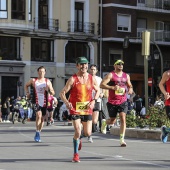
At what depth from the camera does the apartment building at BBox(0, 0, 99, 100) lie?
48000 millimetres

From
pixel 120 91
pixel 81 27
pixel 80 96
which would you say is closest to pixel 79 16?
pixel 81 27

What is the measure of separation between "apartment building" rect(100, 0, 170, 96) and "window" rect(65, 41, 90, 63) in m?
1.57

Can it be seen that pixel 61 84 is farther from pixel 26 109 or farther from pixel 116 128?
pixel 116 128

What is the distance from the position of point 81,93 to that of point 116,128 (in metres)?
8.03

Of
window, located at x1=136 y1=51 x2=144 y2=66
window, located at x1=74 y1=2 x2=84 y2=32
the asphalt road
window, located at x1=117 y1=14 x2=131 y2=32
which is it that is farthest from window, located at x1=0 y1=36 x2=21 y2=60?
the asphalt road

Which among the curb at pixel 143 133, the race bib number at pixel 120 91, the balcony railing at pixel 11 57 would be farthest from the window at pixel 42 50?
the race bib number at pixel 120 91

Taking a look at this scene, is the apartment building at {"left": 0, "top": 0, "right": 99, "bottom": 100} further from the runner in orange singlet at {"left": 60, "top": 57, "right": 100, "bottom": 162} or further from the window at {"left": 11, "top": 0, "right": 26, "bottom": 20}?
the runner in orange singlet at {"left": 60, "top": 57, "right": 100, "bottom": 162}

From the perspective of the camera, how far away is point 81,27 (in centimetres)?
5250

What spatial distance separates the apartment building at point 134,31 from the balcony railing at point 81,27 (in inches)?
49.4

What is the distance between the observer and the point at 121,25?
5431 centimetres

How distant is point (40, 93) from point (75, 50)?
36.4m

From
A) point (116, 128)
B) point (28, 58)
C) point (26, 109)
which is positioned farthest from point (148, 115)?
point (28, 58)

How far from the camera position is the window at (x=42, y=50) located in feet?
164

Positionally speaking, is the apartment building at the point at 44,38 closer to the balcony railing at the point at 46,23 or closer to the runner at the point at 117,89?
the balcony railing at the point at 46,23
